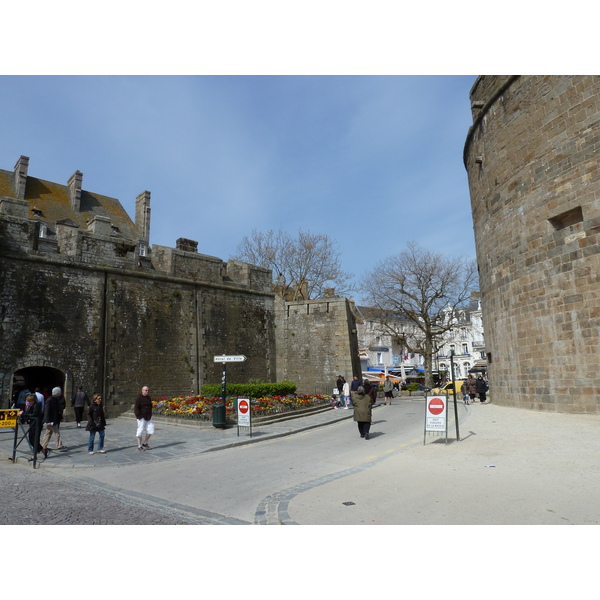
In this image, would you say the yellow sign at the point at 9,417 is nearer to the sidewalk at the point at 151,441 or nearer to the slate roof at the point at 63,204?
the sidewalk at the point at 151,441

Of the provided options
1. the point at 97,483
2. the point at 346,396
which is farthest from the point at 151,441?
the point at 346,396

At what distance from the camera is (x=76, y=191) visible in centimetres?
3625

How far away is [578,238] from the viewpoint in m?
11.1

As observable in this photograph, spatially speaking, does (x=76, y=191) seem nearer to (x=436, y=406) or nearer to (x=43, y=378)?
(x=43, y=378)

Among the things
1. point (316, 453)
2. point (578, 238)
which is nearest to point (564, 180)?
point (578, 238)

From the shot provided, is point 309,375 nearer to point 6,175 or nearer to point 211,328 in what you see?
point 211,328

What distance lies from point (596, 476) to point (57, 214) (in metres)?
36.3

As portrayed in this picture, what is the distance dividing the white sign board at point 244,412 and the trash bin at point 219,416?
1106 millimetres

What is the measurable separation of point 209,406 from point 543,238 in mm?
11452

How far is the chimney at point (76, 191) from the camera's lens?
36.2 meters

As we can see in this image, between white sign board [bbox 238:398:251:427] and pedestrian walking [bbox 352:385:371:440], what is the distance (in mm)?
2881

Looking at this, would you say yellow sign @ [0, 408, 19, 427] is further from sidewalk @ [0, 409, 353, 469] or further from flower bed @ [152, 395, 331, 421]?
flower bed @ [152, 395, 331, 421]

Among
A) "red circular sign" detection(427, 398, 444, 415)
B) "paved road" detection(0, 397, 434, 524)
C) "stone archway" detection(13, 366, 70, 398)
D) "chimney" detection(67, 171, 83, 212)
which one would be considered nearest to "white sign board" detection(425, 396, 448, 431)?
"red circular sign" detection(427, 398, 444, 415)

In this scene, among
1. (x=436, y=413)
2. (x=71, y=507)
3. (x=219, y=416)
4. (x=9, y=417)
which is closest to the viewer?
(x=71, y=507)
